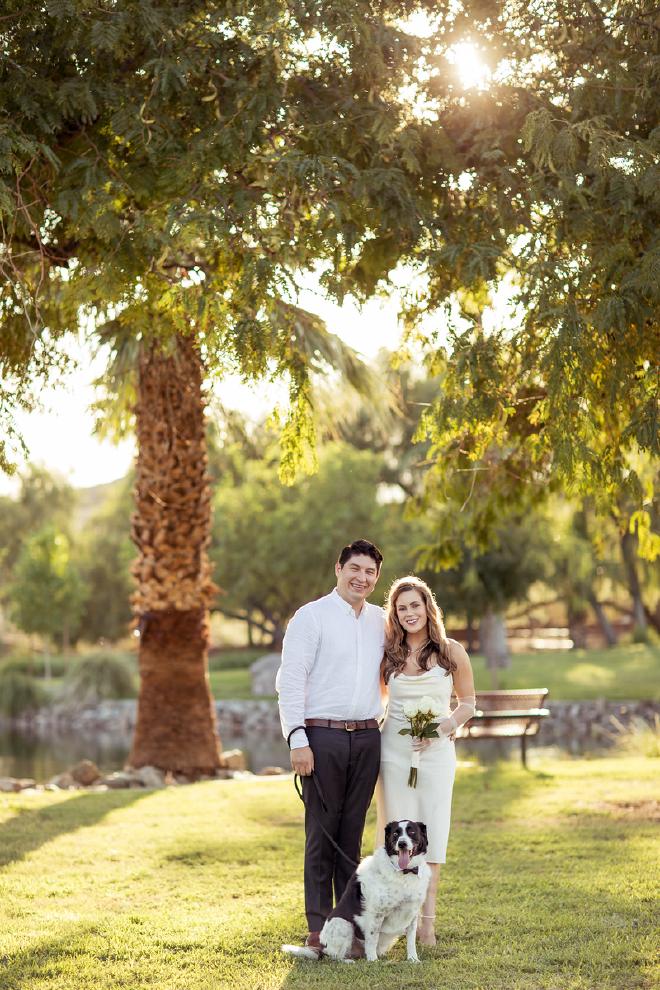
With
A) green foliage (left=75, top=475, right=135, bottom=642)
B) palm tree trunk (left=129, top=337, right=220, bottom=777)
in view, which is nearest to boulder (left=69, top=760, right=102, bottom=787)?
palm tree trunk (left=129, top=337, right=220, bottom=777)

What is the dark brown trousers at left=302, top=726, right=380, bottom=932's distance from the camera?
5.41 meters

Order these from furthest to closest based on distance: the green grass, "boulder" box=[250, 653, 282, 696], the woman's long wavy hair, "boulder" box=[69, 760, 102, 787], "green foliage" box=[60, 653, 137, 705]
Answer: "boulder" box=[250, 653, 282, 696] → "green foliage" box=[60, 653, 137, 705] → the green grass → "boulder" box=[69, 760, 102, 787] → the woman's long wavy hair

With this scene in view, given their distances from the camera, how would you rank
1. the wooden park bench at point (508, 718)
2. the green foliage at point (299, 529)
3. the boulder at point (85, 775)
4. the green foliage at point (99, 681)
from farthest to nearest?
the green foliage at point (299, 529) → the green foliage at point (99, 681) → the boulder at point (85, 775) → the wooden park bench at point (508, 718)

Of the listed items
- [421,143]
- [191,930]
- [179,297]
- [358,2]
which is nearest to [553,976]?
[191,930]

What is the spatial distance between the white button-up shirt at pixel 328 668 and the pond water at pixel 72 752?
42.8 ft

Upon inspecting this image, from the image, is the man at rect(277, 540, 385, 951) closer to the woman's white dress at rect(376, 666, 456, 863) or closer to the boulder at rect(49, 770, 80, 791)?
the woman's white dress at rect(376, 666, 456, 863)

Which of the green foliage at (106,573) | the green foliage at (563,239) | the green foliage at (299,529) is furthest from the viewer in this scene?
the green foliage at (106,573)

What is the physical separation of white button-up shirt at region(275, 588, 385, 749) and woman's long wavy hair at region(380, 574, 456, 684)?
0.07 meters

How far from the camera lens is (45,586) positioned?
3622cm

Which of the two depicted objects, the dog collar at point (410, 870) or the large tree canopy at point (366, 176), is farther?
the large tree canopy at point (366, 176)

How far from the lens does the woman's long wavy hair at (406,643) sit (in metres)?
5.55

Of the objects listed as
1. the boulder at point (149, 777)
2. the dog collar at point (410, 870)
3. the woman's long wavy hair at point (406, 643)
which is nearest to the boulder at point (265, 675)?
the boulder at point (149, 777)

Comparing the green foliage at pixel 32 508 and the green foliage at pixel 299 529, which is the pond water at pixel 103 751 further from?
the green foliage at pixel 32 508

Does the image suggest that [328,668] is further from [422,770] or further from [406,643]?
[422,770]
